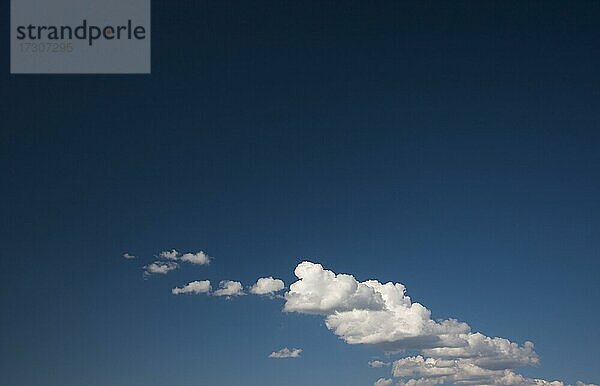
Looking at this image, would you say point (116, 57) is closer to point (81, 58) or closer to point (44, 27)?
point (81, 58)

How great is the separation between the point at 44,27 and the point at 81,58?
574 centimetres

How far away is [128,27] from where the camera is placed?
79250mm

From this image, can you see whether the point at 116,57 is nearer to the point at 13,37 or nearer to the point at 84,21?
the point at 84,21

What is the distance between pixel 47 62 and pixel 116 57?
29.8 feet

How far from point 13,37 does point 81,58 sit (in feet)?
29.1

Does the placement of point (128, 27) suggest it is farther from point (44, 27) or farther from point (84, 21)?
point (44, 27)

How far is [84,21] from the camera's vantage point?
7738 cm

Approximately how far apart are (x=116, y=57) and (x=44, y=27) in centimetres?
943

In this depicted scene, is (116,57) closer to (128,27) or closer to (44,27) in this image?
(128,27)

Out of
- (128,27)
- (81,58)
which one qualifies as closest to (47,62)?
(81,58)

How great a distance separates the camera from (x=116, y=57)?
79.8 meters

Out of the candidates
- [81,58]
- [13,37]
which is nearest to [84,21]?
[81,58]

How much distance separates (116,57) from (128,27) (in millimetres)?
4264

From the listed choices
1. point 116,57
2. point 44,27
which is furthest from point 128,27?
point 44,27
